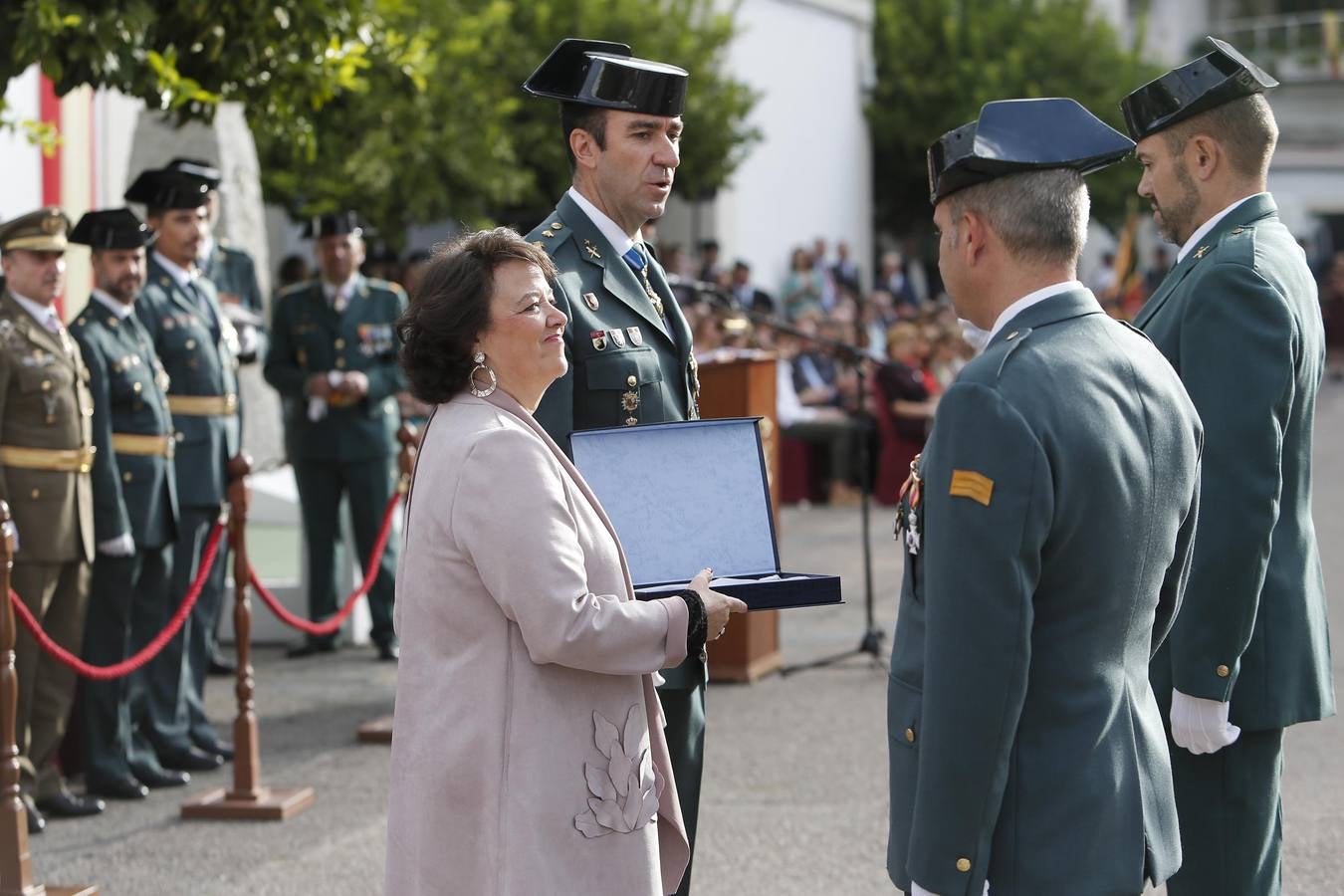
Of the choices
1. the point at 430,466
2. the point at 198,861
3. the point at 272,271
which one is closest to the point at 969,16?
the point at 272,271

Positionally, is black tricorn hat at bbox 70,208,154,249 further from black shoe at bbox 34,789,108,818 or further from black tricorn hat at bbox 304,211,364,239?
black tricorn hat at bbox 304,211,364,239

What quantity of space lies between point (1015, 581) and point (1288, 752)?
4.83m

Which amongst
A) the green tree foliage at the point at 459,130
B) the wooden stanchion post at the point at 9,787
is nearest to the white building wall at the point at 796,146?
the green tree foliage at the point at 459,130

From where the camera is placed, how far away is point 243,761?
21.2ft

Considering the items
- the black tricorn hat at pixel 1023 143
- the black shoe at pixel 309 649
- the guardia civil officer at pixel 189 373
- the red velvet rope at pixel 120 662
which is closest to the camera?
the black tricorn hat at pixel 1023 143

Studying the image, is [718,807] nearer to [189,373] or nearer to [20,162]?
[189,373]

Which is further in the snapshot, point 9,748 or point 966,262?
point 9,748

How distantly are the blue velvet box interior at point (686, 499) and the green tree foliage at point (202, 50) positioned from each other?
3.40m

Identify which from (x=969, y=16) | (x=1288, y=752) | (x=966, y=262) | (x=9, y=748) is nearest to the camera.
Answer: (x=966, y=262)

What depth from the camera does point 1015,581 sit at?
8.97 feet

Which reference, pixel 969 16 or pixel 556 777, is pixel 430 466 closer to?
pixel 556 777

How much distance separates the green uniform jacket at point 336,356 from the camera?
9.30 m

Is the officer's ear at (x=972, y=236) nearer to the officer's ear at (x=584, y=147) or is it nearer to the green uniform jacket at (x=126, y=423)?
the officer's ear at (x=584, y=147)

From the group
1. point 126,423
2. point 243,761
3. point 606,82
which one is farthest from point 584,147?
point 126,423
